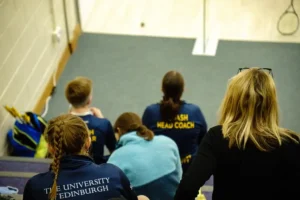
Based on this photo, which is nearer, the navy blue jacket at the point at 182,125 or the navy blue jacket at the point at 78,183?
the navy blue jacket at the point at 78,183

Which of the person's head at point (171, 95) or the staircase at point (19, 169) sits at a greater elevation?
the person's head at point (171, 95)

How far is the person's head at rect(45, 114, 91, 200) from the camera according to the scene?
81.9 inches

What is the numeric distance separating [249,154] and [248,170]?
0.06m

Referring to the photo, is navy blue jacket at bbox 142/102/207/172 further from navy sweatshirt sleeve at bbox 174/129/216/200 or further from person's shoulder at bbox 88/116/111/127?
navy sweatshirt sleeve at bbox 174/129/216/200

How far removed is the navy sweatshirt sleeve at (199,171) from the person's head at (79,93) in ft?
→ 5.03

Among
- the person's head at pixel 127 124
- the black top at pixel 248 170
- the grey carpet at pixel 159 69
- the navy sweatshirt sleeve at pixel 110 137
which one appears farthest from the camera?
the grey carpet at pixel 159 69

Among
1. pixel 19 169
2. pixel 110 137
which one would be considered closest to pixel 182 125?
pixel 110 137

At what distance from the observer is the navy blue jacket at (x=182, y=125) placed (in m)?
3.43

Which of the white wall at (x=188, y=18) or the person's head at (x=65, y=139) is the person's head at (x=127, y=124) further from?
the white wall at (x=188, y=18)

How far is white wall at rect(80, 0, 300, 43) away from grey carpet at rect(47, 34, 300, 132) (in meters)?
0.17

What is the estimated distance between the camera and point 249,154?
6.54 ft

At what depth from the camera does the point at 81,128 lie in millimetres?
2121

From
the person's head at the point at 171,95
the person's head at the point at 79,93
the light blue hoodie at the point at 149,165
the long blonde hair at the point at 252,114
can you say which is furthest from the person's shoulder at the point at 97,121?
the long blonde hair at the point at 252,114

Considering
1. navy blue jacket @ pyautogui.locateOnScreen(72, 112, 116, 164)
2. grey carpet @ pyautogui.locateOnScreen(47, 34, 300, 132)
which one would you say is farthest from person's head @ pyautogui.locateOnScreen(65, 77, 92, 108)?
grey carpet @ pyautogui.locateOnScreen(47, 34, 300, 132)
